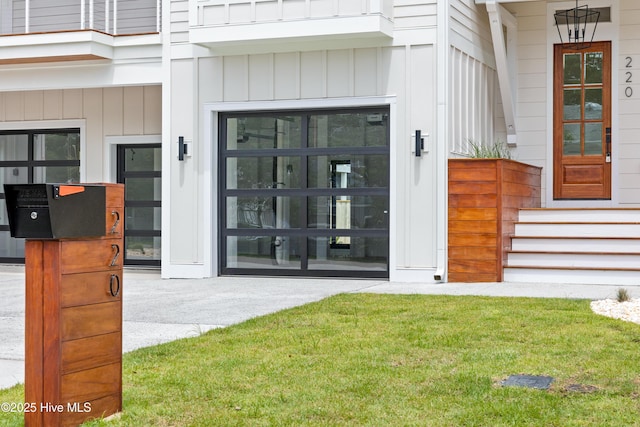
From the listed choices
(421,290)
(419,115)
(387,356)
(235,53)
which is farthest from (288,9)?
(387,356)

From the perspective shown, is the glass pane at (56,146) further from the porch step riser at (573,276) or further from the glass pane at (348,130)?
the porch step riser at (573,276)

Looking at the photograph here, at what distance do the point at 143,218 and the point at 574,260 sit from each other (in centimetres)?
671

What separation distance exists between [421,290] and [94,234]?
20.0ft

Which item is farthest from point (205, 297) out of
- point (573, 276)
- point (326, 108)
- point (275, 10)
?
point (573, 276)

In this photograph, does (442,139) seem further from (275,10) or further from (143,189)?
(143,189)

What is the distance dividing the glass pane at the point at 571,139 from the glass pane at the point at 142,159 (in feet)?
19.7

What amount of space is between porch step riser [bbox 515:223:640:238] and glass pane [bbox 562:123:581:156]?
7.18 feet

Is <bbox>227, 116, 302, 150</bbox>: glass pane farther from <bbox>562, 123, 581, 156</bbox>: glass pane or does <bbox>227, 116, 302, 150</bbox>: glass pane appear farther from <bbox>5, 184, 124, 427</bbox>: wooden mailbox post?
<bbox>5, 184, 124, 427</bbox>: wooden mailbox post

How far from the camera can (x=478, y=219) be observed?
35.3 ft

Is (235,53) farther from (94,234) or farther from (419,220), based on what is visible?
(94,234)

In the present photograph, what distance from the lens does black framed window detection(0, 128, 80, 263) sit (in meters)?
14.5

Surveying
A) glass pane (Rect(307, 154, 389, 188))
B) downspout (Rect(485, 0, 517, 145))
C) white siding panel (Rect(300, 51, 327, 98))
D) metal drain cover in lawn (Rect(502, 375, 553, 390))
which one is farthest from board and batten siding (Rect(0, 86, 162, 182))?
metal drain cover in lawn (Rect(502, 375, 553, 390))

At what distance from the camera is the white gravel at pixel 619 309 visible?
289 inches

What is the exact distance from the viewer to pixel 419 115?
1095 cm
